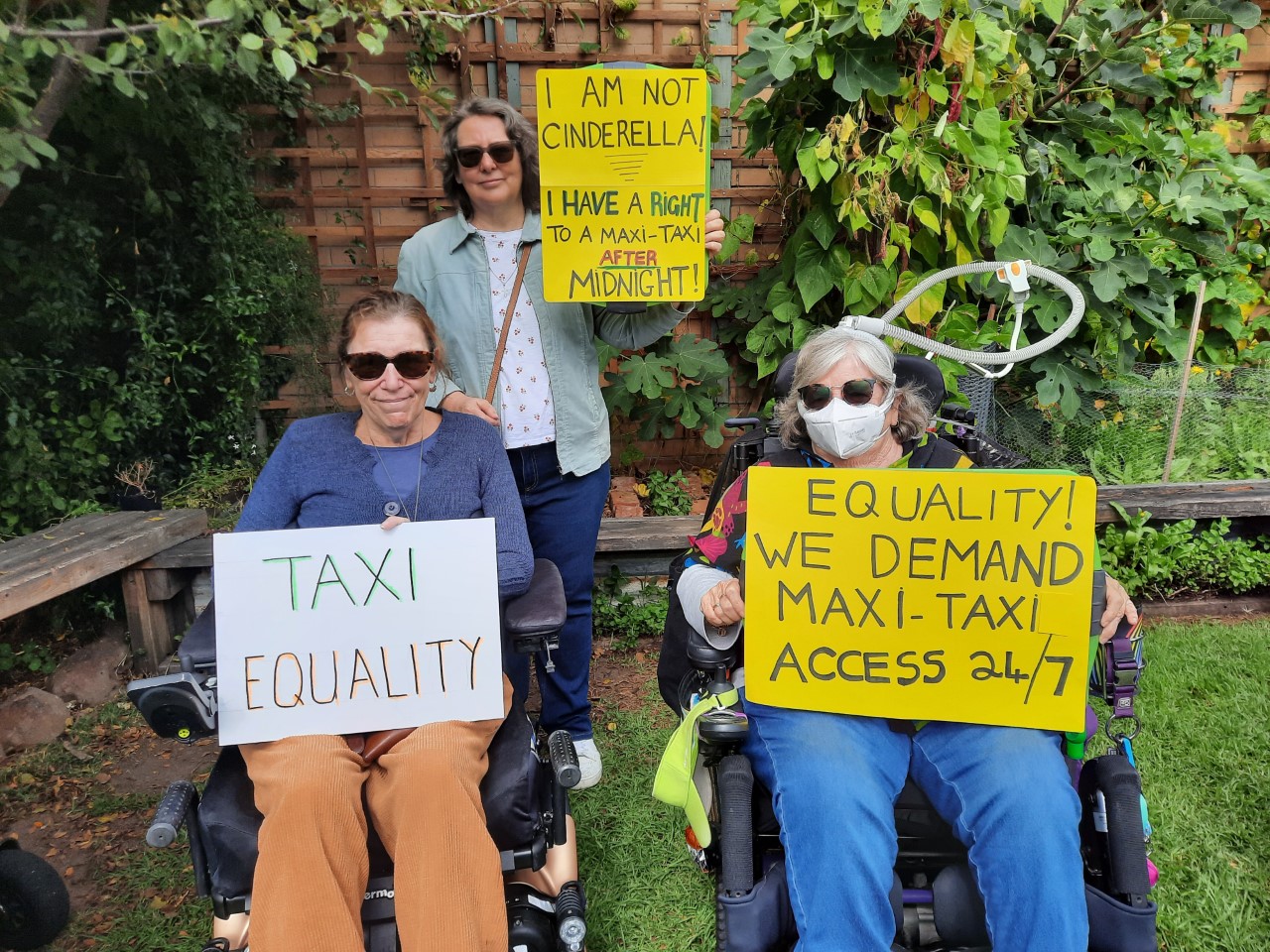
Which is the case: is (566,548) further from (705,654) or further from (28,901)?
(28,901)

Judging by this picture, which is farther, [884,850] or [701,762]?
[701,762]

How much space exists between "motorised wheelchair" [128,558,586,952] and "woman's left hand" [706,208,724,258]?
1007 mm

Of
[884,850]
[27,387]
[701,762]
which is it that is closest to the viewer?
[884,850]

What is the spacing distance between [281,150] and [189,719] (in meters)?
3.35

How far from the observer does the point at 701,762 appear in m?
1.80

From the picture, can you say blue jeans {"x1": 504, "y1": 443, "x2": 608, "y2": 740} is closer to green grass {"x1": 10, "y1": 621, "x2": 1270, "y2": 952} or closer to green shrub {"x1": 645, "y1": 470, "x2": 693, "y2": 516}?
green grass {"x1": 10, "y1": 621, "x2": 1270, "y2": 952}

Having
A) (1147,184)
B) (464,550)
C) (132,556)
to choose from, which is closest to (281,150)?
(132,556)

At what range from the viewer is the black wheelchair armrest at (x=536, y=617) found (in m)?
1.74

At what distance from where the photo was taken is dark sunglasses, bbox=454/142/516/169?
6.72 feet

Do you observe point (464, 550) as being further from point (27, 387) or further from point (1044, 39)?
point (1044, 39)

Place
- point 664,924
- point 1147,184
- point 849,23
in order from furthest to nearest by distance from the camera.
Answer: point 1147,184 < point 849,23 < point 664,924

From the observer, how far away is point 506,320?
214 centimetres

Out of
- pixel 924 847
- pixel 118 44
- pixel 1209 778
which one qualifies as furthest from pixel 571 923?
pixel 118 44

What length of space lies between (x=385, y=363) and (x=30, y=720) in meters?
2.32
